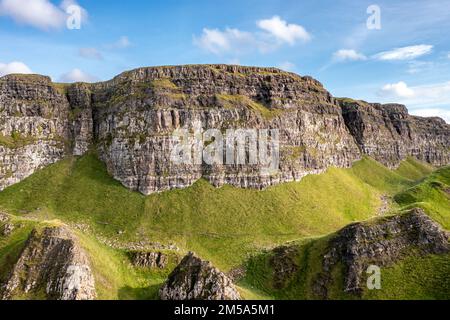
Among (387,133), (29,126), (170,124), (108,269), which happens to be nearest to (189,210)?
(170,124)

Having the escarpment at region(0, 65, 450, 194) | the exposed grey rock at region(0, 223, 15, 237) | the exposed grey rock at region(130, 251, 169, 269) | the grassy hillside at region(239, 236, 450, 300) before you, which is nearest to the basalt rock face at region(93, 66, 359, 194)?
the escarpment at region(0, 65, 450, 194)

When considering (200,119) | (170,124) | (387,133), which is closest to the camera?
(170,124)

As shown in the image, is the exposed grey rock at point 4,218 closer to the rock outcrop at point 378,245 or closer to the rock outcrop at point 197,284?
the rock outcrop at point 197,284

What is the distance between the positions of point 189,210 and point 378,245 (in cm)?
4076

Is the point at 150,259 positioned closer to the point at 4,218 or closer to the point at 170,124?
the point at 4,218

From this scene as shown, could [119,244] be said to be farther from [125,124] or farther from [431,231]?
[431,231]

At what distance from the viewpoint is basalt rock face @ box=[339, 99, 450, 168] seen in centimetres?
15825

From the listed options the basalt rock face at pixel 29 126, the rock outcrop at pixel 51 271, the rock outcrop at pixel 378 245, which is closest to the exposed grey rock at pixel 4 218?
the rock outcrop at pixel 51 271

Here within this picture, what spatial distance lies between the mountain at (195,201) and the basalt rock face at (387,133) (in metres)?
24.8

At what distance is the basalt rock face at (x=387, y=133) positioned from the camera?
158250 millimetres

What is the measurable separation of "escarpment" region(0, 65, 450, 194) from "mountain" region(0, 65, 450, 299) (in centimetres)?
40

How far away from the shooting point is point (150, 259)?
68.7m

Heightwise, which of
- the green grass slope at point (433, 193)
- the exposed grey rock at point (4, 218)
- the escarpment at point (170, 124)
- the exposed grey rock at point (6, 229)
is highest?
the escarpment at point (170, 124)
